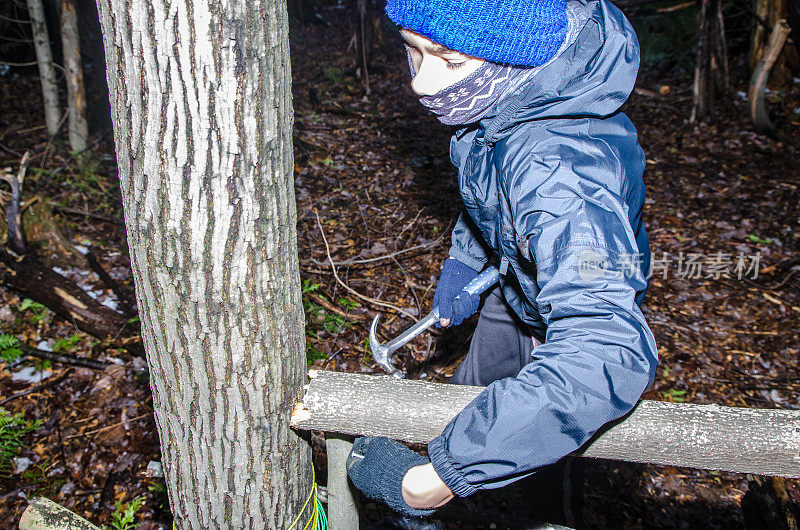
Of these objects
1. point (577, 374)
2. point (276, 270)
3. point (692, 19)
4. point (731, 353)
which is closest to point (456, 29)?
point (276, 270)

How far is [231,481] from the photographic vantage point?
6.04 ft

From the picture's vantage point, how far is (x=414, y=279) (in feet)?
16.6

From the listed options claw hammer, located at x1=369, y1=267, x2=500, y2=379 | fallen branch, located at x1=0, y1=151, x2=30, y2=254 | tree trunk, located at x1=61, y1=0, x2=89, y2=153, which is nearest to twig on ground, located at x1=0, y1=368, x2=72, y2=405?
fallen branch, located at x1=0, y1=151, x2=30, y2=254

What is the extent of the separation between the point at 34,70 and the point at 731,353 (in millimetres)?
13088

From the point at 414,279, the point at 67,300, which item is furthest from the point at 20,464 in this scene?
the point at 414,279

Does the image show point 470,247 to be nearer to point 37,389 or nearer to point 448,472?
point 448,472

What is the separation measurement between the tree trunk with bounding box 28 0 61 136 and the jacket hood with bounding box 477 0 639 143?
746cm

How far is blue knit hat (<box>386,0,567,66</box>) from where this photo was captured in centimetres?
163

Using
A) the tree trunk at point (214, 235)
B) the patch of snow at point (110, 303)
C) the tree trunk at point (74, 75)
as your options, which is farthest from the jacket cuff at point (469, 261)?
the tree trunk at point (74, 75)

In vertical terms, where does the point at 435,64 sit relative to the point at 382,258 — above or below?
above

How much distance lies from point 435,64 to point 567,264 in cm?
92

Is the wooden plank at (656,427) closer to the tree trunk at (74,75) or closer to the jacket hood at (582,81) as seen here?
the jacket hood at (582,81)

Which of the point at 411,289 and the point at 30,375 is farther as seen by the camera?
the point at 411,289

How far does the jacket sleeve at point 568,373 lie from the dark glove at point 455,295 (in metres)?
1.32
